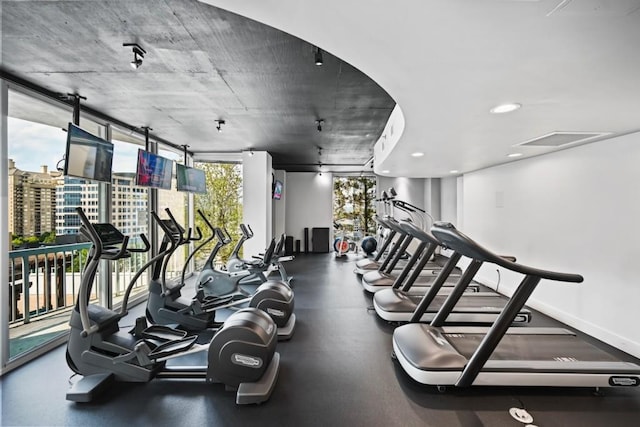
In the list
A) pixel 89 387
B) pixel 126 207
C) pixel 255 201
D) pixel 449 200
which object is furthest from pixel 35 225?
Result: pixel 449 200

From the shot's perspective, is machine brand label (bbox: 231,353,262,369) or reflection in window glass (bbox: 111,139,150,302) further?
reflection in window glass (bbox: 111,139,150,302)

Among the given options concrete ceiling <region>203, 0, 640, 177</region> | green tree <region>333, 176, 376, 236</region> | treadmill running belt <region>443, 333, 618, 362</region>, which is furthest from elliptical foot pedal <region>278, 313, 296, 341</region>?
green tree <region>333, 176, 376, 236</region>

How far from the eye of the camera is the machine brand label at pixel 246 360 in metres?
2.46

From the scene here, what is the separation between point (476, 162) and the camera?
5551mm

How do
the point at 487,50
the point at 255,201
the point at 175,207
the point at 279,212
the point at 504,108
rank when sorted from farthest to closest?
the point at 279,212, the point at 255,201, the point at 175,207, the point at 504,108, the point at 487,50

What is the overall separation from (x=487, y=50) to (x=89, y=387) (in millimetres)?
3700

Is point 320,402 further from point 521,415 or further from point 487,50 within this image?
point 487,50

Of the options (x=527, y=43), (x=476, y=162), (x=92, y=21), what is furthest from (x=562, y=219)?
(x=92, y=21)

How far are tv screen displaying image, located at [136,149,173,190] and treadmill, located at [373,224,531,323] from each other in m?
4.09

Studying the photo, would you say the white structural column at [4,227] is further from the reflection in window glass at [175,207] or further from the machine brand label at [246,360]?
the reflection in window glass at [175,207]

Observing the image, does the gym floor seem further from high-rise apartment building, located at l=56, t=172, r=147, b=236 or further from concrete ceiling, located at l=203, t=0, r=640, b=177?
concrete ceiling, located at l=203, t=0, r=640, b=177

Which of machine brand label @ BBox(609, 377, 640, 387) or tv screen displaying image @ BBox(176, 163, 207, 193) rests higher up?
tv screen displaying image @ BBox(176, 163, 207, 193)

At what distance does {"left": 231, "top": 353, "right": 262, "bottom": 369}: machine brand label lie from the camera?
96.8 inches

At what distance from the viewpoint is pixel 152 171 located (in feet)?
16.7
